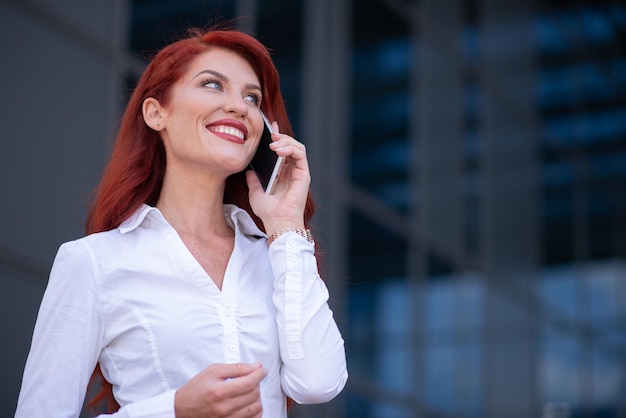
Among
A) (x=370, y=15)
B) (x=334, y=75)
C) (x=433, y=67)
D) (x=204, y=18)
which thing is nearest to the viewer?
(x=204, y=18)

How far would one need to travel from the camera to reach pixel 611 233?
15.4 meters

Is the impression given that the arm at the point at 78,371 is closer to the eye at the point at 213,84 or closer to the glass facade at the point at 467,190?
the eye at the point at 213,84

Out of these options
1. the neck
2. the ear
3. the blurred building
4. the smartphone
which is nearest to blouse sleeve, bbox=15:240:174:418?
the neck

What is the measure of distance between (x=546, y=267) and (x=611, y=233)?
2.64 metres

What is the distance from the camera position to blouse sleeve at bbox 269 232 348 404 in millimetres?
2479

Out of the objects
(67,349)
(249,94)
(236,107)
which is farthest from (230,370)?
(249,94)

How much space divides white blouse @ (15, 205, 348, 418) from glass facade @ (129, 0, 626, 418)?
12.5 ft

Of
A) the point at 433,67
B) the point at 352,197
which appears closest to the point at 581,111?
the point at 433,67

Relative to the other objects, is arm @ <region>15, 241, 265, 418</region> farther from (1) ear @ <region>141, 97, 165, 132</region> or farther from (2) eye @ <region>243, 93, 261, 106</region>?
(2) eye @ <region>243, 93, 261, 106</region>

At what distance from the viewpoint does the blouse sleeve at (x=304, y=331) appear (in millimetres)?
2479

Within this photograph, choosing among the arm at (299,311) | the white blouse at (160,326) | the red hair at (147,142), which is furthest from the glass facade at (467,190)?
the white blouse at (160,326)

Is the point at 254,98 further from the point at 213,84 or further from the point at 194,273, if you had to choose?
the point at 194,273

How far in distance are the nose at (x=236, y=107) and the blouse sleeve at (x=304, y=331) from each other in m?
0.35

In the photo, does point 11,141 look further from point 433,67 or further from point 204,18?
point 433,67
